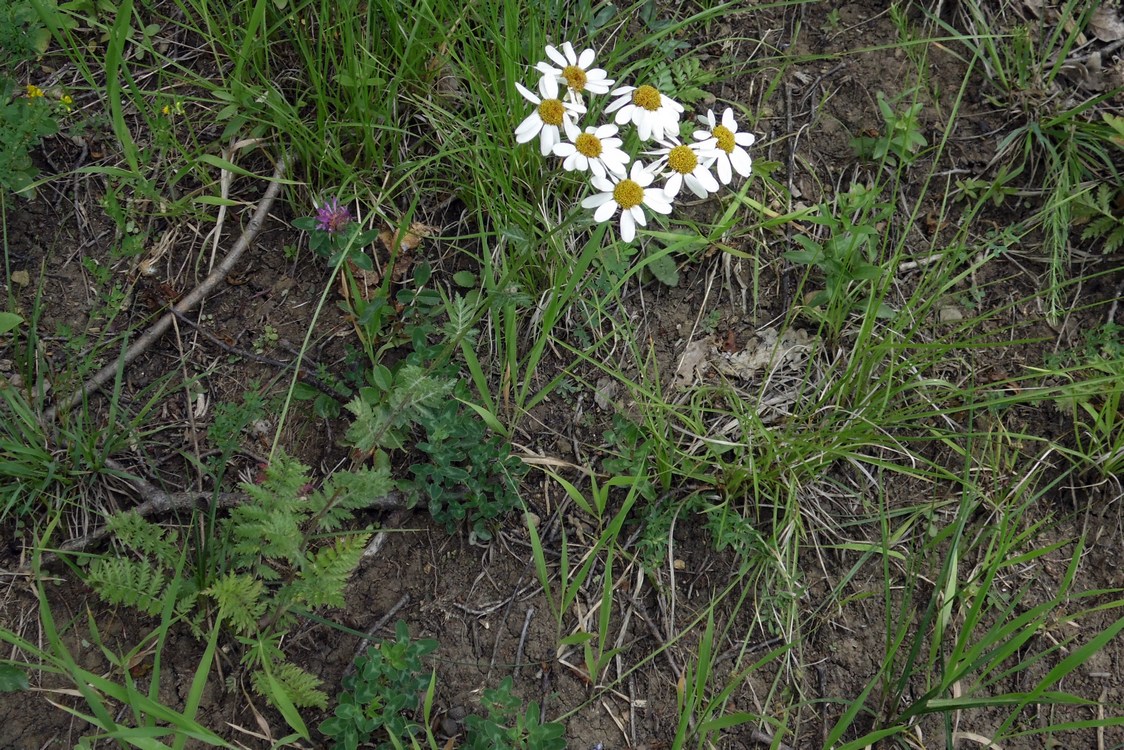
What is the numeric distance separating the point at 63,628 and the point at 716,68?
226 cm

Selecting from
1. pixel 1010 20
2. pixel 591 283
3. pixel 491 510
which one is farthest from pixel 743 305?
pixel 1010 20

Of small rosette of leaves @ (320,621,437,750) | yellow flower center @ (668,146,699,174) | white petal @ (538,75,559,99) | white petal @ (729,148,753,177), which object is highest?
white petal @ (538,75,559,99)

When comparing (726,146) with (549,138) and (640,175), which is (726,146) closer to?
(640,175)

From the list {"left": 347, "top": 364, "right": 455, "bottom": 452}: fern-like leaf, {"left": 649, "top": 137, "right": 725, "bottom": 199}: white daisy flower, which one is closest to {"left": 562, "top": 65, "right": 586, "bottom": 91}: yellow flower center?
{"left": 649, "top": 137, "right": 725, "bottom": 199}: white daisy flower

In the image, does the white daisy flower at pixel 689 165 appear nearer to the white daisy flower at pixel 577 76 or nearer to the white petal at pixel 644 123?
the white petal at pixel 644 123

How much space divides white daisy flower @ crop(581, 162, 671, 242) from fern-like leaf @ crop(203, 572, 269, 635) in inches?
42.2

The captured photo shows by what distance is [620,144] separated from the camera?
5.93ft

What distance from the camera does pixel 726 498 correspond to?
201cm

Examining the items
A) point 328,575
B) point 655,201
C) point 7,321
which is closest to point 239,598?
point 328,575

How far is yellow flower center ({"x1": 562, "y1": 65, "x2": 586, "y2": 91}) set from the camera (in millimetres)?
1832

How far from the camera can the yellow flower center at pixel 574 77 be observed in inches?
72.1

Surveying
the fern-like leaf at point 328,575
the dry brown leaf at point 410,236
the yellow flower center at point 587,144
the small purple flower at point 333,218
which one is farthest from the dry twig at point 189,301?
the yellow flower center at point 587,144

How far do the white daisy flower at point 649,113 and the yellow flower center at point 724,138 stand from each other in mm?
111

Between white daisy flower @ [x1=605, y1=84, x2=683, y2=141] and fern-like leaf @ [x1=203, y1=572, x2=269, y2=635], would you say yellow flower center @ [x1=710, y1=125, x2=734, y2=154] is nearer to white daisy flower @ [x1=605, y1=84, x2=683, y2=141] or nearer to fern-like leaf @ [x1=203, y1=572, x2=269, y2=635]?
white daisy flower @ [x1=605, y1=84, x2=683, y2=141]
